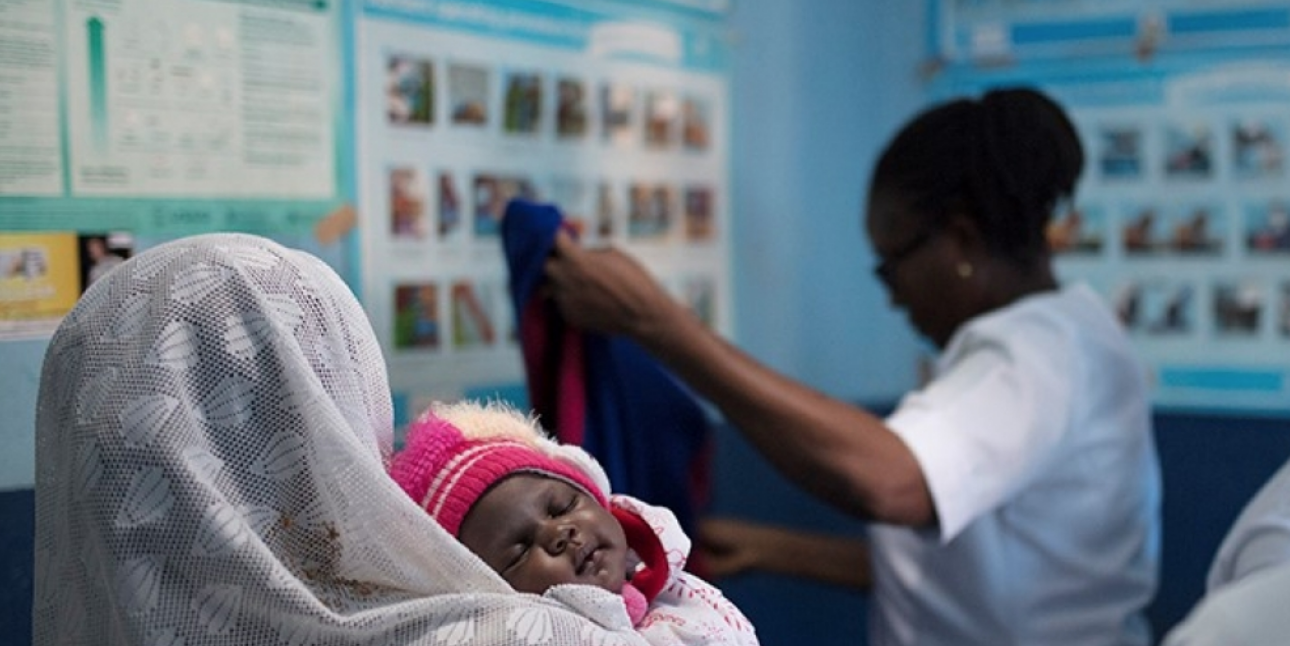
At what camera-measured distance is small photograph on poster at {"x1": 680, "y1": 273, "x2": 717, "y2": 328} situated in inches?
88.3

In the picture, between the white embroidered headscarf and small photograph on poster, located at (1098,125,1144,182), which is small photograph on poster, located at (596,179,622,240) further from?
the white embroidered headscarf

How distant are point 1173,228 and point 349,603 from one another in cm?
192

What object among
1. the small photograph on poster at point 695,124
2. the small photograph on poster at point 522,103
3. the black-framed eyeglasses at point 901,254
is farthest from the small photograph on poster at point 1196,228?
the small photograph on poster at point 522,103

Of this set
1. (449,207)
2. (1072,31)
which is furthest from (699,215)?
(1072,31)

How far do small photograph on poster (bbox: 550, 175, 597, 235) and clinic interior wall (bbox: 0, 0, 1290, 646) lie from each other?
0.38 meters

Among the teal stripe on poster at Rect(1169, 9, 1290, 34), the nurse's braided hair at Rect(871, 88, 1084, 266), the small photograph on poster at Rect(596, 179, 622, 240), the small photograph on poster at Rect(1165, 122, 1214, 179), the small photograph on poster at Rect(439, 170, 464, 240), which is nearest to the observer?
the small photograph on poster at Rect(439, 170, 464, 240)

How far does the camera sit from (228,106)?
151cm

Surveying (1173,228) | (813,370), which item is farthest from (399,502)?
(1173,228)

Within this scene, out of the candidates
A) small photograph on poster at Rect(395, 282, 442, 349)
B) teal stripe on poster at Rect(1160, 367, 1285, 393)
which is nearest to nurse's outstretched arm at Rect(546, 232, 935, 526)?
small photograph on poster at Rect(395, 282, 442, 349)

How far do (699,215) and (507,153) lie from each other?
0.45 meters

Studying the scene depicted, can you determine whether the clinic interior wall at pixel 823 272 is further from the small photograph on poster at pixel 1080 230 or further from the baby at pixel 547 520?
the baby at pixel 547 520

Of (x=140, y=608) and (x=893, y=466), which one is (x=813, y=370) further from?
(x=140, y=608)

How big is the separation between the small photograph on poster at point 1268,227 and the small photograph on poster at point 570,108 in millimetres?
1188

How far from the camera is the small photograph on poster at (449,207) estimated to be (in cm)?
181
